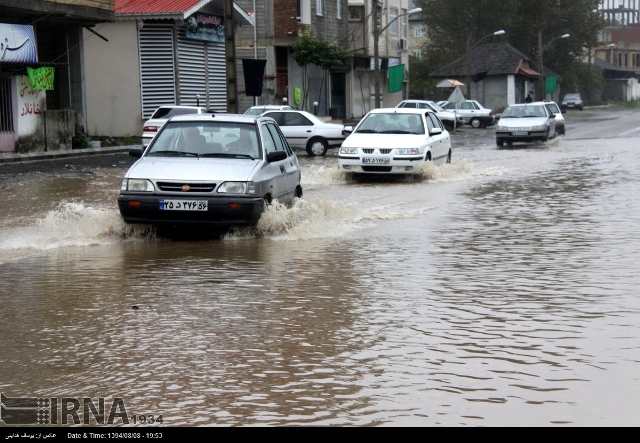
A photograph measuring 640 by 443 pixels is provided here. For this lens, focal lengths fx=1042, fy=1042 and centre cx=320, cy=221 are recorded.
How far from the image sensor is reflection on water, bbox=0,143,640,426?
544 centimetres

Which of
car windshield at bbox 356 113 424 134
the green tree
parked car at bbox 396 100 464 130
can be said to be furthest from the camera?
parked car at bbox 396 100 464 130

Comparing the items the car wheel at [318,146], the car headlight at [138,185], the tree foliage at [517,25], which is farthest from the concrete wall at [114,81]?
the tree foliage at [517,25]

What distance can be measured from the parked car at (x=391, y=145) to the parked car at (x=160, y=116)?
286 inches

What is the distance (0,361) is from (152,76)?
99.7 feet

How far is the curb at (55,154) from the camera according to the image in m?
25.7

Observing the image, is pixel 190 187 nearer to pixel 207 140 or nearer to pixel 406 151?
pixel 207 140

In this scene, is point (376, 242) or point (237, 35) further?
point (237, 35)

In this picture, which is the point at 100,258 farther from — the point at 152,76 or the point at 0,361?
the point at 152,76

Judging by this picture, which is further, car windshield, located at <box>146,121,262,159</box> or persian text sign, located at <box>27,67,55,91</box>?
persian text sign, located at <box>27,67,55,91</box>

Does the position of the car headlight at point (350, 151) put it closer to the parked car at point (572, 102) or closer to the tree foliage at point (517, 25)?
the tree foliage at point (517, 25)

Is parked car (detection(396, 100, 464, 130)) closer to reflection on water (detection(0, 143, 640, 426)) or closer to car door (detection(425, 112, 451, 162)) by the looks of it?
car door (detection(425, 112, 451, 162))

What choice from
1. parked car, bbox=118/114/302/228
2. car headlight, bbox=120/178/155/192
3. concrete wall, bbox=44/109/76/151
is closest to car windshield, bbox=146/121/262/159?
parked car, bbox=118/114/302/228
